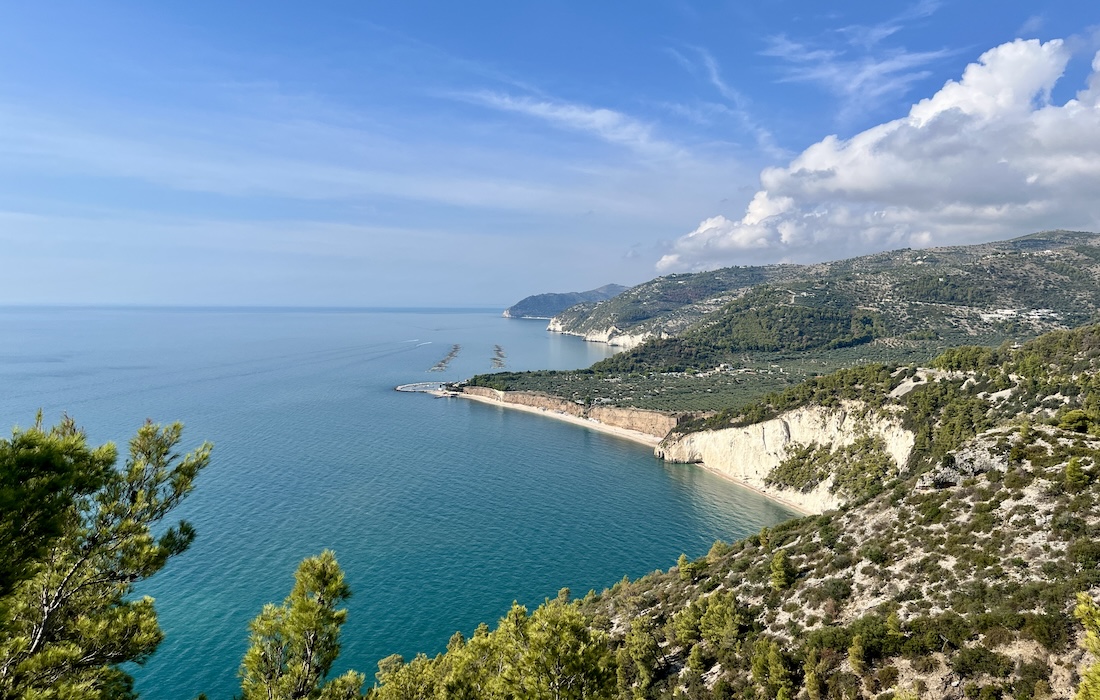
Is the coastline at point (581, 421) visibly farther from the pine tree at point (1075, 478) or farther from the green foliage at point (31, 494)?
the green foliage at point (31, 494)

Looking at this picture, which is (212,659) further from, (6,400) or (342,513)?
(6,400)

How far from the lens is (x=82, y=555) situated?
32.2 ft

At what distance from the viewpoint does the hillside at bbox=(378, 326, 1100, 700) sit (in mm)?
16172

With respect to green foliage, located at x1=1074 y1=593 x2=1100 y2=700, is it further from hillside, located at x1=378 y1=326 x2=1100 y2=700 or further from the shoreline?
the shoreline

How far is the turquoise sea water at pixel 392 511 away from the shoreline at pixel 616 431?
185cm

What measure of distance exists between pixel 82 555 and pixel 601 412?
99270 millimetres

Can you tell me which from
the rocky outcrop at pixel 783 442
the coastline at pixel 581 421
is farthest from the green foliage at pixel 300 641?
the coastline at pixel 581 421

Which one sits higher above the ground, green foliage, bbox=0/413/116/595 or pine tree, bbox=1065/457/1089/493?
green foliage, bbox=0/413/116/595

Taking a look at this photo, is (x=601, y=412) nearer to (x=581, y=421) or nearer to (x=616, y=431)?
(x=581, y=421)

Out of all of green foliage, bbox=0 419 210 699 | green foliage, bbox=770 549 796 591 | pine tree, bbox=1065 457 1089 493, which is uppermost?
green foliage, bbox=0 419 210 699

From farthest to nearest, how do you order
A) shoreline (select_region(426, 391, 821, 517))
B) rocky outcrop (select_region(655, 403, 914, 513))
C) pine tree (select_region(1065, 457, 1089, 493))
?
shoreline (select_region(426, 391, 821, 517)), rocky outcrop (select_region(655, 403, 914, 513)), pine tree (select_region(1065, 457, 1089, 493))

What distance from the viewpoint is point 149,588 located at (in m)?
43.3

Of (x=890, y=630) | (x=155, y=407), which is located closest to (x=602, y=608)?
(x=890, y=630)

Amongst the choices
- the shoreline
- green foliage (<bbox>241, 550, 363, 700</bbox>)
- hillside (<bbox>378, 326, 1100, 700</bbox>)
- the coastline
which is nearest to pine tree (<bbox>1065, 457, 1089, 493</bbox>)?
hillside (<bbox>378, 326, 1100, 700</bbox>)
